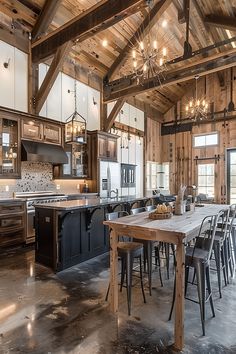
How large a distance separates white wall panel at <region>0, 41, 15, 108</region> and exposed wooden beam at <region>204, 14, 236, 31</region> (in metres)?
5.05

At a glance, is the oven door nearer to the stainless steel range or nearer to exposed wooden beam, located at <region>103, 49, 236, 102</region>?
the stainless steel range

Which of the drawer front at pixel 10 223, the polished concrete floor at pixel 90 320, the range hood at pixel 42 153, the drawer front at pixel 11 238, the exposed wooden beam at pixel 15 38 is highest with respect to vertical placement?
the exposed wooden beam at pixel 15 38

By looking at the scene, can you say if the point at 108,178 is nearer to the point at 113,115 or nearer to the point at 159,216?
the point at 113,115

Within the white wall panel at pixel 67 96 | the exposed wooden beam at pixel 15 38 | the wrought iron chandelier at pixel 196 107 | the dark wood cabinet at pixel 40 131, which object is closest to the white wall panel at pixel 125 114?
the wrought iron chandelier at pixel 196 107

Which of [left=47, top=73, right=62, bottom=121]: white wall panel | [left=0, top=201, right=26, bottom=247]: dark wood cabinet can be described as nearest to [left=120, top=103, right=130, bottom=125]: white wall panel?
[left=47, top=73, right=62, bottom=121]: white wall panel

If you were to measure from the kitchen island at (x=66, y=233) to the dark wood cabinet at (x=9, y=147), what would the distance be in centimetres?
154

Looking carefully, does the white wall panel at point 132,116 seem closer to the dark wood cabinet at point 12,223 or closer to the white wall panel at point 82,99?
the white wall panel at point 82,99

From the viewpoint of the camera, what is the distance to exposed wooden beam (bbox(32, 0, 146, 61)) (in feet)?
13.5

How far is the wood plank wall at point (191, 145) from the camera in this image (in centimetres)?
896

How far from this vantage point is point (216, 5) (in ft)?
19.6

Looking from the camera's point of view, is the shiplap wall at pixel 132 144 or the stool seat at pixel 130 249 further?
the shiplap wall at pixel 132 144

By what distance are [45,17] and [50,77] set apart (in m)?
1.23

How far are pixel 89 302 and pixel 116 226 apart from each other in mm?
937

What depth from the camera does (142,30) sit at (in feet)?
20.4
